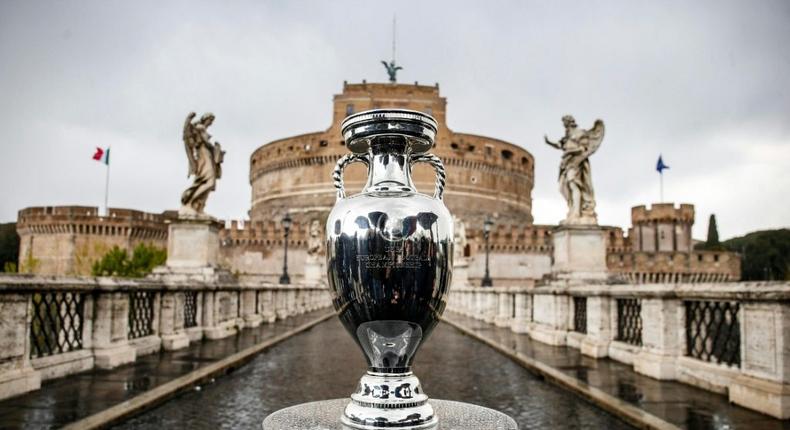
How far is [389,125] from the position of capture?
269 centimetres

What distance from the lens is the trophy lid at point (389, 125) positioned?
266 centimetres

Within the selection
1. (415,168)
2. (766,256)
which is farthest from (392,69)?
(766,256)

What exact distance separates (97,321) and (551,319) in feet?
22.2

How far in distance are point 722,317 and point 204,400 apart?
4.42 m

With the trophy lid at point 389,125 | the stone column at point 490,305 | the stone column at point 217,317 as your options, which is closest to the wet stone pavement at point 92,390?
the stone column at point 217,317

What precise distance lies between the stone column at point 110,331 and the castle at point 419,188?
32578 mm

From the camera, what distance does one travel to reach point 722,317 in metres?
5.41

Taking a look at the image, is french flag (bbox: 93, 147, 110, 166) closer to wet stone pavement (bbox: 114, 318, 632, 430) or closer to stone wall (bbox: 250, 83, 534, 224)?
stone wall (bbox: 250, 83, 534, 224)

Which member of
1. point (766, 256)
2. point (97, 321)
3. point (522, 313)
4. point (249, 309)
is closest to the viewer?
point (97, 321)

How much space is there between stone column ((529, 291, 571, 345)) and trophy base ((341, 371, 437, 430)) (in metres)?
7.42

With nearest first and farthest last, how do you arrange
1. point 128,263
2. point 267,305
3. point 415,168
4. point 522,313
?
point 522,313 → point 267,305 → point 128,263 → point 415,168

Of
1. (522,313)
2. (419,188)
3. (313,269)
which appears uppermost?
(419,188)

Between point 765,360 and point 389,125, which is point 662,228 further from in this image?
point 389,125

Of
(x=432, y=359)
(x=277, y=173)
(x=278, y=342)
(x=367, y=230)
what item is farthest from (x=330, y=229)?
(x=277, y=173)
